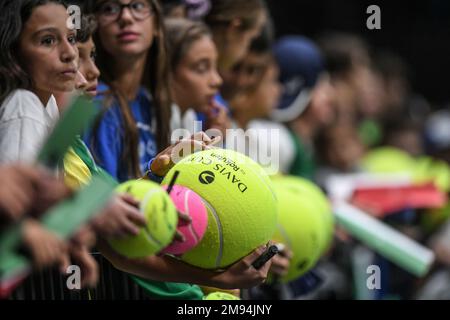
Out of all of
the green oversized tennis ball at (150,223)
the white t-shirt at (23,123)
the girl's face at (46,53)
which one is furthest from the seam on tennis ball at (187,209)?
the girl's face at (46,53)

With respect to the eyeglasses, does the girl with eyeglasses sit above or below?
below

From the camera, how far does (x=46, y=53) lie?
3.99 meters

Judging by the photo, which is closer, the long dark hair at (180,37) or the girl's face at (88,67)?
the girl's face at (88,67)

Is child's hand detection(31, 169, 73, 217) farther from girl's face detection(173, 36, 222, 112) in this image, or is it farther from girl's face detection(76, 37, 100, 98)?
girl's face detection(173, 36, 222, 112)

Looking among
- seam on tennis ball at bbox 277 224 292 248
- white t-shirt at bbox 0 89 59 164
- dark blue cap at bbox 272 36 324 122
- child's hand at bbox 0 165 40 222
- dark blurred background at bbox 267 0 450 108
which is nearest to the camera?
child's hand at bbox 0 165 40 222

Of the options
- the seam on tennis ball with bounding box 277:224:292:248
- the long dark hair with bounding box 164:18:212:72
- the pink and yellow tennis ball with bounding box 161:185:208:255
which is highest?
the long dark hair with bounding box 164:18:212:72

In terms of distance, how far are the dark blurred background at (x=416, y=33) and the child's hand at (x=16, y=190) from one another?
10329 millimetres

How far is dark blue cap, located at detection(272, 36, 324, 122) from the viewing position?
7.47 metres

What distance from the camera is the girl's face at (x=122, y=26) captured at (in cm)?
473

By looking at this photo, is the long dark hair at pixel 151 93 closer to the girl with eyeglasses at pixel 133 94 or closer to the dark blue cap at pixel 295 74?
the girl with eyeglasses at pixel 133 94

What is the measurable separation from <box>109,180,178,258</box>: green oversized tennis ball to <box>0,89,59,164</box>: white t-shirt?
43 centimetres

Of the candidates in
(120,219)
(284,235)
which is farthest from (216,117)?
(120,219)

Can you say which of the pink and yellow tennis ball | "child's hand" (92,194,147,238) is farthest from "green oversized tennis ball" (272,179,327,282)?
"child's hand" (92,194,147,238)

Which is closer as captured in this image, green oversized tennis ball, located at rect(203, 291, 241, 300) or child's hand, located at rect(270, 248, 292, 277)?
green oversized tennis ball, located at rect(203, 291, 241, 300)
